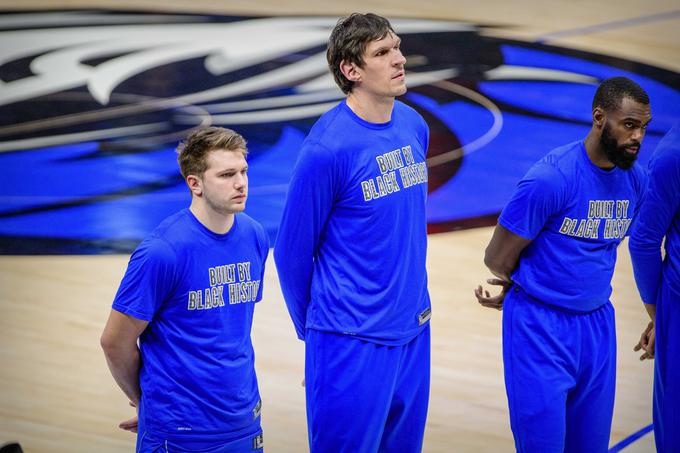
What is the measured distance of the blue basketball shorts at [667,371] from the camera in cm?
414

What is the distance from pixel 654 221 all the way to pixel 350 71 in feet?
4.57

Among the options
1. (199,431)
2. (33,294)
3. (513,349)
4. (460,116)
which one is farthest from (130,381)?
(460,116)

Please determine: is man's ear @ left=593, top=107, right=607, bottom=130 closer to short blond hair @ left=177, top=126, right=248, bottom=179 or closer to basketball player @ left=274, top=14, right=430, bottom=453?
basketball player @ left=274, top=14, right=430, bottom=453

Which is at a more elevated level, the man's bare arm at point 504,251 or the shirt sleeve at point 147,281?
the shirt sleeve at point 147,281

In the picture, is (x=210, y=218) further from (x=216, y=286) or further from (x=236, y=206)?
(x=216, y=286)

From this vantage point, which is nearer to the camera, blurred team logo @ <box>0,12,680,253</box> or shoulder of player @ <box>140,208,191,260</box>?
shoulder of player @ <box>140,208,191,260</box>

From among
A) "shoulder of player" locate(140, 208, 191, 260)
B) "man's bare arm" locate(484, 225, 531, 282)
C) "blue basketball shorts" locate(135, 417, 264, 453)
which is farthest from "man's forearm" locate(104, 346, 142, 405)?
"man's bare arm" locate(484, 225, 531, 282)

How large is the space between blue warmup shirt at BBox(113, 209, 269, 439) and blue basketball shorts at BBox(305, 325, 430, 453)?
0.86 feet

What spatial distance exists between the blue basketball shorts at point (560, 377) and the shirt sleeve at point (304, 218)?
2.95 feet

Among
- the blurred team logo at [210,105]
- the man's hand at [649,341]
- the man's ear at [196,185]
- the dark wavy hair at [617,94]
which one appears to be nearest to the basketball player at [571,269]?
the dark wavy hair at [617,94]

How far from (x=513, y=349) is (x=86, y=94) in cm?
658

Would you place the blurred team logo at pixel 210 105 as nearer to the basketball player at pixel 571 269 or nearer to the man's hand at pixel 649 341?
the man's hand at pixel 649 341

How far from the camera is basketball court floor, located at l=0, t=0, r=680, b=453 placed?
5.40m

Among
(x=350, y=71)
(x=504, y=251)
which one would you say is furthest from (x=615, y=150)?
(x=350, y=71)
